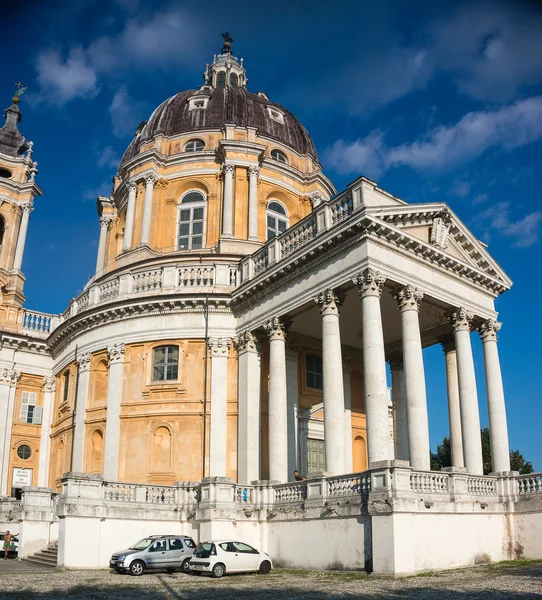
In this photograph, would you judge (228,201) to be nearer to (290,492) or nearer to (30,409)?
(30,409)

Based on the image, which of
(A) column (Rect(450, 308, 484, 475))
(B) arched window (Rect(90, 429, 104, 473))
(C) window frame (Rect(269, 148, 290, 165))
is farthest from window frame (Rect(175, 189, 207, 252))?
(A) column (Rect(450, 308, 484, 475))

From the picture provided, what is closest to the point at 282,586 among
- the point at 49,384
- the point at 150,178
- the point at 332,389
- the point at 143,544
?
the point at 143,544

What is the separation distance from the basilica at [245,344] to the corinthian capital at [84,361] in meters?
0.09

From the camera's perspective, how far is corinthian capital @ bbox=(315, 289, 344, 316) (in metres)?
21.8

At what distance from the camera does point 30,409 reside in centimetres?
3291

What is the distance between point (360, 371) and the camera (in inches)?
1202

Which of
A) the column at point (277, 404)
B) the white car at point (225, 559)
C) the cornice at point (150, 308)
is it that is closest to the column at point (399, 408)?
the column at point (277, 404)

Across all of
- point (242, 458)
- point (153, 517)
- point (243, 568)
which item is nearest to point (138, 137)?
point (242, 458)

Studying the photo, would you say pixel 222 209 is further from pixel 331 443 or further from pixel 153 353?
pixel 331 443

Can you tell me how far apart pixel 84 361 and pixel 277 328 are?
9.87 metres

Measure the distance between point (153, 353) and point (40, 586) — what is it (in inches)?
526

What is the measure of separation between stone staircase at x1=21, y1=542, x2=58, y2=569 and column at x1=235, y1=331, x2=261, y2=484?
704 cm

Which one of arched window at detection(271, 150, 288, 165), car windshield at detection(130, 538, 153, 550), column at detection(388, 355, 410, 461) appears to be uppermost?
arched window at detection(271, 150, 288, 165)

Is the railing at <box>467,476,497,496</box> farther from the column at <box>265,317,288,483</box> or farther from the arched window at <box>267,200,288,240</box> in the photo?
the arched window at <box>267,200,288,240</box>
